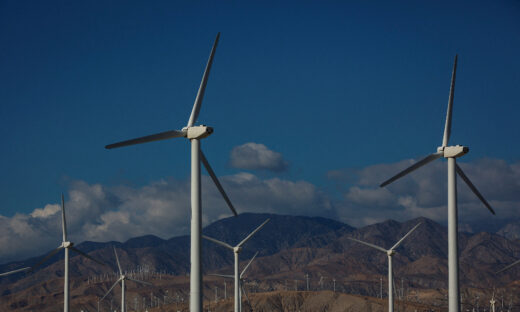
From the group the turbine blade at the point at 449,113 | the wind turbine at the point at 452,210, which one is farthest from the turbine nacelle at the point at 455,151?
the turbine blade at the point at 449,113

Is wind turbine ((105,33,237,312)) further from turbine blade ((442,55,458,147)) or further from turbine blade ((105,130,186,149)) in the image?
turbine blade ((442,55,458,147))

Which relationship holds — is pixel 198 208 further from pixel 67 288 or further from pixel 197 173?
pixel 67 288

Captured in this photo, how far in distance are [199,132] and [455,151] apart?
70.2 feet

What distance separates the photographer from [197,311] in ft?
138

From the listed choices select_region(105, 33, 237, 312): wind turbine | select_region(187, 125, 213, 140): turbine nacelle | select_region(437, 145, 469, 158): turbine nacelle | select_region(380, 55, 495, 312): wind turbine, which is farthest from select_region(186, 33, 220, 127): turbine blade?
select_region(437, 145, 469, 158): turbine nacelle

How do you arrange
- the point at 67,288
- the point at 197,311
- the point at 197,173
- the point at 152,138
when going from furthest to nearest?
the point at 67,288, the point at 152,138, the point at 197,173, the point at 197,311

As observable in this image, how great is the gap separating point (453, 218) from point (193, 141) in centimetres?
2142

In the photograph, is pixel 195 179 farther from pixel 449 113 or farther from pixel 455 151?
pixel 449 113

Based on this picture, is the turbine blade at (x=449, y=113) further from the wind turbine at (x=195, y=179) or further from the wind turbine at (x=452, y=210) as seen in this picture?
the wind turbine at (x=195, y=179)

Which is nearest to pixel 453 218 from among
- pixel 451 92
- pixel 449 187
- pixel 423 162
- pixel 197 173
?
pixel 449 187

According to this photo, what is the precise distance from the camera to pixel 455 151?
178 ft

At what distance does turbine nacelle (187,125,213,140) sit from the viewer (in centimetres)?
4547

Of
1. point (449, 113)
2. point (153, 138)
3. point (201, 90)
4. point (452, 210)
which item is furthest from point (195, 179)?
point (449, 113)

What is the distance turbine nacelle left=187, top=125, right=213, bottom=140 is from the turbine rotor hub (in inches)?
803
